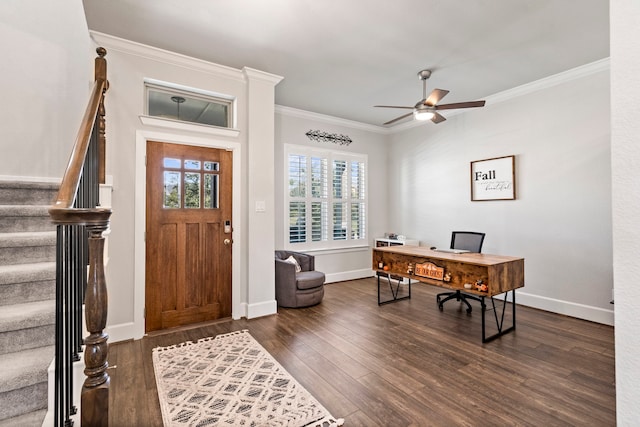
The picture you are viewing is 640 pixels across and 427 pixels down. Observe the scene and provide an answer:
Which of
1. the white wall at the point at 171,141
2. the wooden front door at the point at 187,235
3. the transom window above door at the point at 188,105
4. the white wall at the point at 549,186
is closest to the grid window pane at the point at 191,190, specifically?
the wooden front door at the point at 187,235

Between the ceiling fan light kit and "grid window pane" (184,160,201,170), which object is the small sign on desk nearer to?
the ceiling fan light kit

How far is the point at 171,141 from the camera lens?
11.1 ft

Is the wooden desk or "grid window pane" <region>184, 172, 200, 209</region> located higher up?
"grid window pane" <region>184, 172, 200, 209</region>

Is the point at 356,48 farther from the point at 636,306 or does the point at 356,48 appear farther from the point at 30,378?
the point at 30,378

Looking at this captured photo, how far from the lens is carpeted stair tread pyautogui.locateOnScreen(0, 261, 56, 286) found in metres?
1.71

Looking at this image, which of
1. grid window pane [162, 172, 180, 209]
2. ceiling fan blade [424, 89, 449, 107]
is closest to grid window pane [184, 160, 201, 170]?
grid window pane [162, 172, 180, 209]

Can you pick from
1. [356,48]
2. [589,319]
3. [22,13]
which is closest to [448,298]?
[589,319]

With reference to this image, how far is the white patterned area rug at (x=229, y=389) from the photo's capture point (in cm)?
192

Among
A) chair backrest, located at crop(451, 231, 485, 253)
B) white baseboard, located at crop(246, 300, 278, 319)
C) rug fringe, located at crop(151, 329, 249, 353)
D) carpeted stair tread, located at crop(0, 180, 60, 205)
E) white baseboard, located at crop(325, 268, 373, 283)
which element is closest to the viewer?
carpeted stair tread, located at crop(0, 180, 60, 205)

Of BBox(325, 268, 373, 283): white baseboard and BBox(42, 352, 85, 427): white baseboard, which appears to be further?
BBox(325, 268, 373, 283): white baseboard

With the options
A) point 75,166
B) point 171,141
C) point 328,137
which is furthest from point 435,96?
point 75,166

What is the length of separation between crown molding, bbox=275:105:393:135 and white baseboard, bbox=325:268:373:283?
9.22ft

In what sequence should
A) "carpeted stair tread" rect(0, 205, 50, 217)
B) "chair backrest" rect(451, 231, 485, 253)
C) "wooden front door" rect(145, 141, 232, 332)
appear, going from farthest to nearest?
1. "chair backrest" rect(451, 231, 485, 253)
2. "wooden front door" rect(145, 141, 232, 332)
3. "carpeted stair tread" rect(0, 205, 50, 217)

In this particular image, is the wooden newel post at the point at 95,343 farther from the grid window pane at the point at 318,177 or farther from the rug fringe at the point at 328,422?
the grid window pane at the point at 318,177
